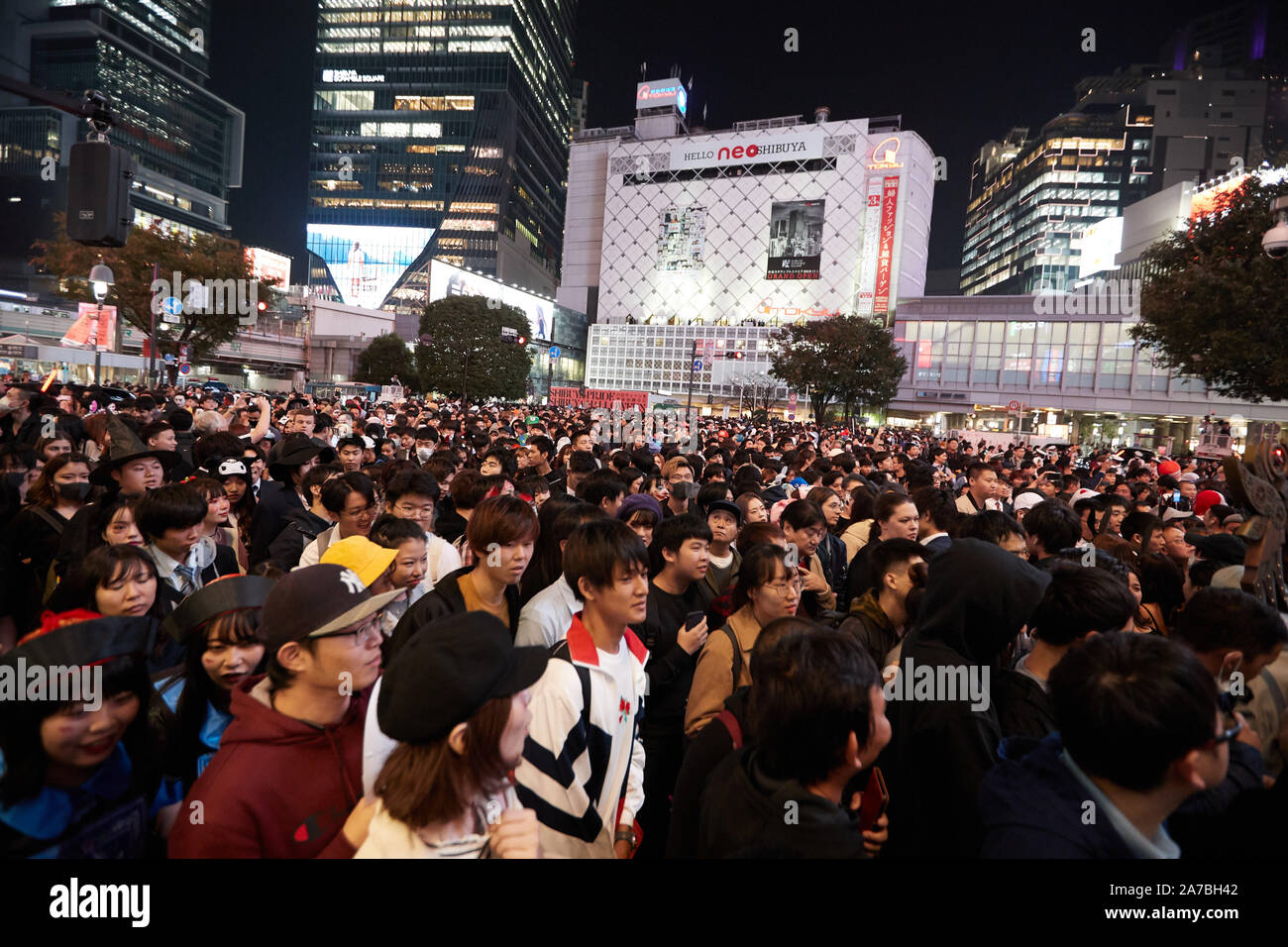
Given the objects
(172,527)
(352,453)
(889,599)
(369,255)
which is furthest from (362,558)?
(369,255)

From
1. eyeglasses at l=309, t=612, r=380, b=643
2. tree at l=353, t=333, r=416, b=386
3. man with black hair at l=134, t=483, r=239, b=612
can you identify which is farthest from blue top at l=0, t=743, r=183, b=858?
tree at l=353, t=333, r=416, b=386

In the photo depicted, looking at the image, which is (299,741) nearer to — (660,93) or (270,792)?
(270,792)

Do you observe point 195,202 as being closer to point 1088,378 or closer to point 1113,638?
point 1088,378

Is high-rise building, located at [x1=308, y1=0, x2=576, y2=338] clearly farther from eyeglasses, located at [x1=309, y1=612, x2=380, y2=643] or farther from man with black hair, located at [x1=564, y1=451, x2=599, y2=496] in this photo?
eyeglasses, located at [x1=309, y1=612, x2=380, y2=643]

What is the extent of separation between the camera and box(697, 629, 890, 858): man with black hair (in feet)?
5.30

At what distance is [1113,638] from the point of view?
1733 millimetres

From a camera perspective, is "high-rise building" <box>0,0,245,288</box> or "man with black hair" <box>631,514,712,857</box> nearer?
"man with black hair" <box>631,514,712,857</box>

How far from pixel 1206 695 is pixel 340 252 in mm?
131080

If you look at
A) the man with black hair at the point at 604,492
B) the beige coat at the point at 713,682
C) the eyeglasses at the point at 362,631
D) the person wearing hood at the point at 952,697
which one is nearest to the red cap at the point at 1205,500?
the man with black hair at the point at 604,492

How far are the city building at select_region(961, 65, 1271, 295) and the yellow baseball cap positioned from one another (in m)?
102

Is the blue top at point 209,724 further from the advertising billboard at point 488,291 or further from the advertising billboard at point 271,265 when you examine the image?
the advertising billboard at point 271,265

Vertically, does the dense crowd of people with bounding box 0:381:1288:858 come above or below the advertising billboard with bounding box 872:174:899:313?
below

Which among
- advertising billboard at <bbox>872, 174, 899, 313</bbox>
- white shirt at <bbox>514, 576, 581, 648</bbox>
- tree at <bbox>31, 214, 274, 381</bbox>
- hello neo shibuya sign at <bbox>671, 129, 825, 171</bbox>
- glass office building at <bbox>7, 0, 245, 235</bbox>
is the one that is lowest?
white shirt at <bbox>514, 576, 581, 648</bbox>

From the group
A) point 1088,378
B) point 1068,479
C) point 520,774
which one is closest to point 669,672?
point 520,774
